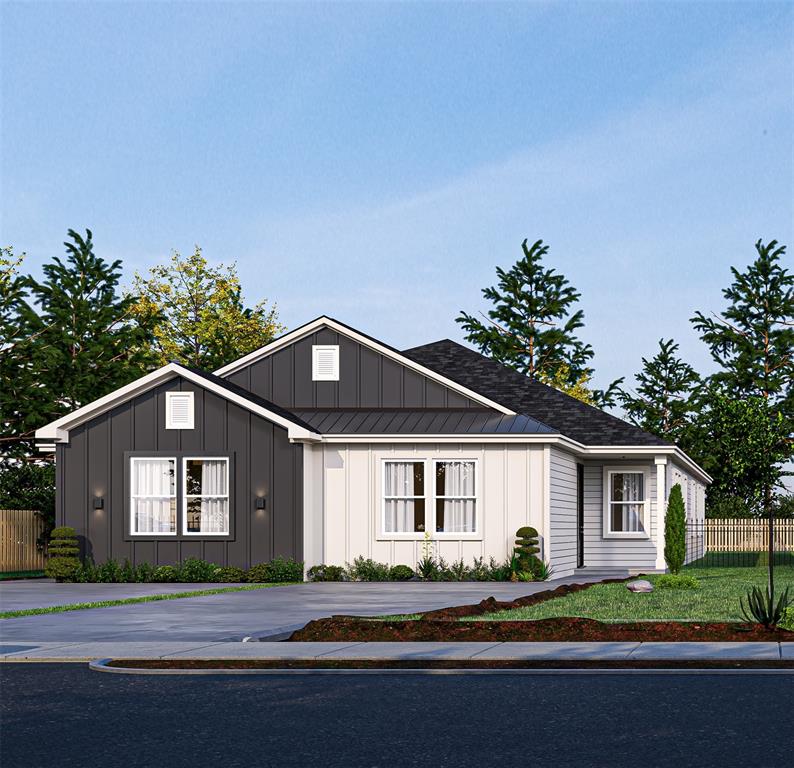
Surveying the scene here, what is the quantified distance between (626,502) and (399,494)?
9028 millimetres

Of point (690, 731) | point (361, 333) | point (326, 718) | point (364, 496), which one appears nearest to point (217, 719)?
point (326, 718)

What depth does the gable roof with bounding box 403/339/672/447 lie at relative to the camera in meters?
33.2

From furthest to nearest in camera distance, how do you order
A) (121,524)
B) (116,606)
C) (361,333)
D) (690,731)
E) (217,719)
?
(361,333), (121,524), (116,606), (217,719), (690,731)

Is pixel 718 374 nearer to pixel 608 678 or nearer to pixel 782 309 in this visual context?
pixel 782 309

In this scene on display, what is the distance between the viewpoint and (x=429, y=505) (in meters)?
28.1

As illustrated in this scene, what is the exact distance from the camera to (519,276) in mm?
73312

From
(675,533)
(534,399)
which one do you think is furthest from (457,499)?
(534,399)

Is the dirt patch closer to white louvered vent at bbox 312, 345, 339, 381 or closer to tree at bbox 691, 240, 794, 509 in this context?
white louvered vent at bbox 312, 345, 339, 381

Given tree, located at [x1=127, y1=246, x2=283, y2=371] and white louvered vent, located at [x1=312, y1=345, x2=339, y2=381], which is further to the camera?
tree, located at [x1=127, y1=246, x2=283, y2=371]

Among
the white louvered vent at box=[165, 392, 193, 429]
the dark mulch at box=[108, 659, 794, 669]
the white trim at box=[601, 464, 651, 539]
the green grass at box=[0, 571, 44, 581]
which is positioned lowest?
the green grass at box=[0, 571, 44, 581]

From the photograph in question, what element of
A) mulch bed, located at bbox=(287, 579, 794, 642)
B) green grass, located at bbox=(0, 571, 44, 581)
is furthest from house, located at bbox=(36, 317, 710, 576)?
mulch bed, located at bbox=(287, 579, 794, 642)

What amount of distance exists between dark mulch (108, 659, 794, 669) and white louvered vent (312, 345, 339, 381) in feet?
60.9

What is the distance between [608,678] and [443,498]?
16643 mm

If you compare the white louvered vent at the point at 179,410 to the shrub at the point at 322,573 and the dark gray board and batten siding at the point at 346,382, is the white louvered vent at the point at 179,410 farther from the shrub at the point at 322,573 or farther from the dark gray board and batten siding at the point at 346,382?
the shrub at the point at 322,573
